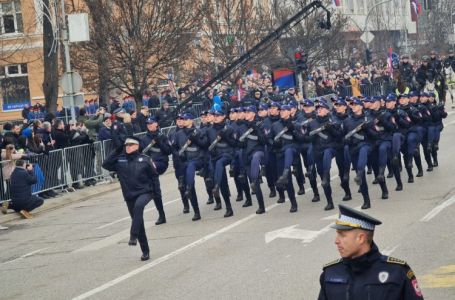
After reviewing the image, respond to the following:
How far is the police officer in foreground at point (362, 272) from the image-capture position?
5.20 meters

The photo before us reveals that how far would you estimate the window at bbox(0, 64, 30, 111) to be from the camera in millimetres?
50125

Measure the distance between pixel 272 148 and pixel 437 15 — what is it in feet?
187

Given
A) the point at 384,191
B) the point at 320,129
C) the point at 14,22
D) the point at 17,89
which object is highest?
the point at 14,22

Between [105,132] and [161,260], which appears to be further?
[105,132]

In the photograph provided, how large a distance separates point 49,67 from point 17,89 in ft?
69.4

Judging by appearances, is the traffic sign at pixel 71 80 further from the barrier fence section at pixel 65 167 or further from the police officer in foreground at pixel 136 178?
the police officer in foreground at pixel 136 178

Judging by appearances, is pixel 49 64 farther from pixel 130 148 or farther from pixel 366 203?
pixel 130 148

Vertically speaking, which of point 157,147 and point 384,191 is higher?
point 157,147

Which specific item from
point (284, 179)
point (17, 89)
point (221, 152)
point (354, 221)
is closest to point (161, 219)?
point (221, 152)

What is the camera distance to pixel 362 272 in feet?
17.3

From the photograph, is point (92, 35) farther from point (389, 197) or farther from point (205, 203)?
point (389, 197)

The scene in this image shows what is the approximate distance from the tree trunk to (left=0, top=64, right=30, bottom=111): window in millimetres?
20179

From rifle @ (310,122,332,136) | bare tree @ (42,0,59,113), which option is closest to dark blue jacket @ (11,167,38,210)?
rifle @ (310,122,332,136)

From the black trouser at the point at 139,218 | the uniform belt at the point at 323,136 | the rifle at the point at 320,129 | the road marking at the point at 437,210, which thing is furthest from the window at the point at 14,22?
the black trouser at the point at 139,218
